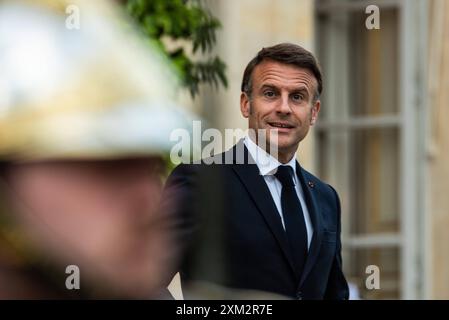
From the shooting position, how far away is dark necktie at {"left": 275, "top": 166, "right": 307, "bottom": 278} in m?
1.20

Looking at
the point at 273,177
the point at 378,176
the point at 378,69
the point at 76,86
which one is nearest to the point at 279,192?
the point at 273,177

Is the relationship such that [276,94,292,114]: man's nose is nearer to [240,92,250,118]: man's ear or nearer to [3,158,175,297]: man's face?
[240,92,250,118]: man's ear

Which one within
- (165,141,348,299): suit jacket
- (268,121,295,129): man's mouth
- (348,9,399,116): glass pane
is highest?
(348,9,399,116): glass pane

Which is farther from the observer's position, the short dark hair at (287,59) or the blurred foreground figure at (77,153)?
the short dark hair at (287,59)

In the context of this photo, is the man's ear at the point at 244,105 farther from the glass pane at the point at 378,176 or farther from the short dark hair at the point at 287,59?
the glass pane at the point at 378,176

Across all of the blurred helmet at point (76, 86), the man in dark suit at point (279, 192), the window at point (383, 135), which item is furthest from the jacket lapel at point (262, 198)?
the window at point (383, 135)

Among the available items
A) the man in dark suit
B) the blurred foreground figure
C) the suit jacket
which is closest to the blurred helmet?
the blurred foreground figure

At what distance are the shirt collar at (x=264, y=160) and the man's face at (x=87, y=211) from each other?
0.58 meters

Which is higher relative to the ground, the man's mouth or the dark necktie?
the man's mouth

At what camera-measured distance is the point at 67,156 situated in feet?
1.97

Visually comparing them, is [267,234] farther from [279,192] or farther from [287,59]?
[287,59]

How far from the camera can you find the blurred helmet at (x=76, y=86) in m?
0.60

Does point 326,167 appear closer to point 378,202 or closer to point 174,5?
point 378,202
